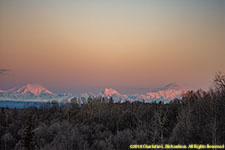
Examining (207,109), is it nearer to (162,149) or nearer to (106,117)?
(162,149)

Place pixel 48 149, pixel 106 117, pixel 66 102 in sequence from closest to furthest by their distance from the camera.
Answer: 1. pixel 48 149
2. pixel 106 117
3. pixel 66 102

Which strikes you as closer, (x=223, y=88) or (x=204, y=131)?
(x=204, y=131)

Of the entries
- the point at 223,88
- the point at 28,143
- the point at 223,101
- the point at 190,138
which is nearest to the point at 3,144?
the point at 28,143

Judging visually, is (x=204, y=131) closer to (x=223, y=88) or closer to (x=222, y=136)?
(x=222, y=136)

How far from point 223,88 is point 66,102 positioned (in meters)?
46.4

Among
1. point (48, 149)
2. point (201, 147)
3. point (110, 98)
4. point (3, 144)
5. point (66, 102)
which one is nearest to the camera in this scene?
point (201, 147)

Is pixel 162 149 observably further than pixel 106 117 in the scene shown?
No

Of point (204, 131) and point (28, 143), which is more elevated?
point (204, 131)

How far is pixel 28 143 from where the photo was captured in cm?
2228

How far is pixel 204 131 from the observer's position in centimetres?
2138

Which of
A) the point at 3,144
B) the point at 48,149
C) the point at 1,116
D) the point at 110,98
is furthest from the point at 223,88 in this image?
the point at 1,116

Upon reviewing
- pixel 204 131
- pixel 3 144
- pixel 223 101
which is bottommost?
pixel 3 144

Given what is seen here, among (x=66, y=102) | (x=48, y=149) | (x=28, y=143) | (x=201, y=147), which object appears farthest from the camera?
(x=66, y=102)

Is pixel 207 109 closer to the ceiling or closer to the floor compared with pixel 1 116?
closer to the ceiling
